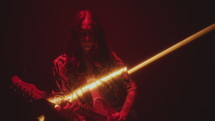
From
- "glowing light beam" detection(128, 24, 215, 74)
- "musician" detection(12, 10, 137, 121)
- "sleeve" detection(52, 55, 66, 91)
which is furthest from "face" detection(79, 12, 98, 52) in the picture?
"glowing light beam" detection(128, 24, 215, 74)

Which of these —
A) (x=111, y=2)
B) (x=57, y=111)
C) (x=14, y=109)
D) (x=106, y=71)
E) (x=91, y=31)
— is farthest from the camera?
(x=111, y=2)

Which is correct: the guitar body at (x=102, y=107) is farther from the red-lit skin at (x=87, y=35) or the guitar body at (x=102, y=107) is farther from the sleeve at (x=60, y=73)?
the red-lit skin at (x=87, y=35)

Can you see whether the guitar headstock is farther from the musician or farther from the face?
the face

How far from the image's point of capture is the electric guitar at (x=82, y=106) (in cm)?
131

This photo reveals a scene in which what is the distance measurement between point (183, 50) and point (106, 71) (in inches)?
43.5

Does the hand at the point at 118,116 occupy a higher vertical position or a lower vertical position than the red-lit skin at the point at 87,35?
lower

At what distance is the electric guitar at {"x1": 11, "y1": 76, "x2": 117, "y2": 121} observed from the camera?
4.29 feet

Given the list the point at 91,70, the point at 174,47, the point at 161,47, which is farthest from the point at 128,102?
the point at 174,47

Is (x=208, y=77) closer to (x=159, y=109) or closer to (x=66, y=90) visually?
(x=159, y=109)

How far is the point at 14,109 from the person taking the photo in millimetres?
1751

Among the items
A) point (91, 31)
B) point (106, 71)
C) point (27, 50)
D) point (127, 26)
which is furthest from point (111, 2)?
point (27, 50)

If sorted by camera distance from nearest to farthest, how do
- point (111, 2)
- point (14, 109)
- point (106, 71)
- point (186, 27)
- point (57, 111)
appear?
1. point (57, 111)
2. point (14, 109)
3. point (106, 71)
4. point (111, 2)
5. point (186, 27)

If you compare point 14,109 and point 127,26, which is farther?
point 127,26

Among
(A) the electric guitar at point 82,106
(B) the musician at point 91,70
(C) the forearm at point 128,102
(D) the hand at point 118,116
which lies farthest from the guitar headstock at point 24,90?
(C) the forearm at point 128,102
